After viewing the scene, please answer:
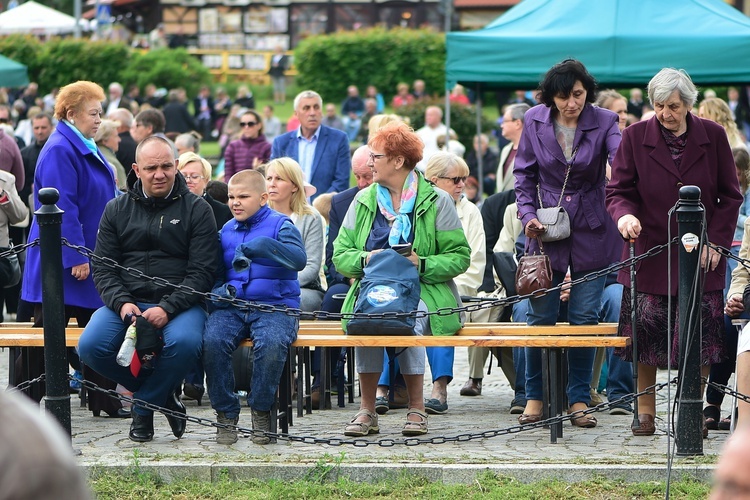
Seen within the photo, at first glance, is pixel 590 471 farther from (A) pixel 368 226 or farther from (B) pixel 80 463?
(B) pixel 80 463

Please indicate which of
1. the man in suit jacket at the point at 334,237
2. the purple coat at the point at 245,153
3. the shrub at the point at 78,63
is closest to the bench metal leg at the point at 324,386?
the man in suit jacket at the point at 334,237

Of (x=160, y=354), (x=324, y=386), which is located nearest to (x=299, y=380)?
(x=324, y=386)

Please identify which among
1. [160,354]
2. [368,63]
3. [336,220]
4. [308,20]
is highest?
[308,20]

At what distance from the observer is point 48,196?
6.35 m

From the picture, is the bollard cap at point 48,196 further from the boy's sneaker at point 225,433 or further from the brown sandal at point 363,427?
the brown sandal at point 363,427

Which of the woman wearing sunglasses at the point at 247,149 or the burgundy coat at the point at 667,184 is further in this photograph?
the woman wearing sunglasses at the point at 247,149

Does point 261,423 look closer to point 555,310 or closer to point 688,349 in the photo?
point 555,310

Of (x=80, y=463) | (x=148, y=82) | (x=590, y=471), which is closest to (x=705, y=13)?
(x=590, y=471)

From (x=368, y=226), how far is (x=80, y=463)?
2100 mm

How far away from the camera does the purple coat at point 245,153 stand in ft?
43.3

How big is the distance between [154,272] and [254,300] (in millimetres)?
588

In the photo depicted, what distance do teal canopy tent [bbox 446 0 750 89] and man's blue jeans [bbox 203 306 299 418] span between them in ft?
21.6

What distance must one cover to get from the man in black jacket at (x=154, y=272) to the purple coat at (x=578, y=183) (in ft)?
6.33

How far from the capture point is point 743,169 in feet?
28.1
